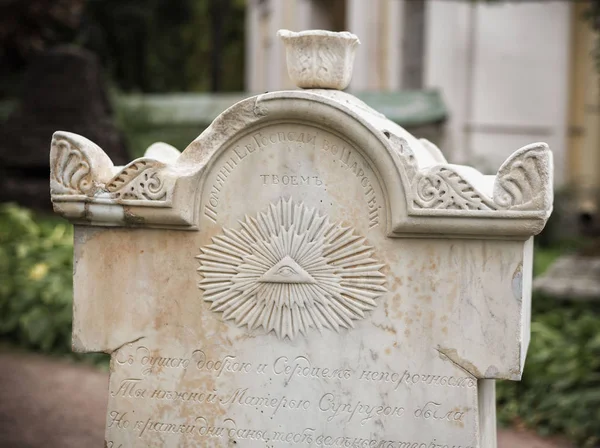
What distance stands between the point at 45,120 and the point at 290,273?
7879mm

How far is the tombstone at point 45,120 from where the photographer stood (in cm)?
1052

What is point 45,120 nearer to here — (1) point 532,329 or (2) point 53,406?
(2) point 53,406

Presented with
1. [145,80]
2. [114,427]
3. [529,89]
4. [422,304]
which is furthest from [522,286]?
[145,80]

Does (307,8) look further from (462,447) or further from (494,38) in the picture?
(462,447)

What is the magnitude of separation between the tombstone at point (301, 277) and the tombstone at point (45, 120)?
6.93 metres

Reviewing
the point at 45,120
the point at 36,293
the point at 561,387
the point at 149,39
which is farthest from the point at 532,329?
the point at 149,39

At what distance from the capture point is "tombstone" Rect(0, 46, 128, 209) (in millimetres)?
10516

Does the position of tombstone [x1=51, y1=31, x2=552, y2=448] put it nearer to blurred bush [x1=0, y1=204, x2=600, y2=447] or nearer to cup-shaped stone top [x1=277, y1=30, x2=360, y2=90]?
cup-shaped stone top [x1=277, y1=30, x2=360, y2=90]

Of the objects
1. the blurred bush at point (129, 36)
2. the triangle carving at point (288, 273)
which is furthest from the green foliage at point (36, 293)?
the triangle carving at point (288, 273)

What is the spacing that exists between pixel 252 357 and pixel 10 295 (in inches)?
184

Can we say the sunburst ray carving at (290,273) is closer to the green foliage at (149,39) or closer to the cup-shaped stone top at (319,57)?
the cup-shaped stone top at (319,57)

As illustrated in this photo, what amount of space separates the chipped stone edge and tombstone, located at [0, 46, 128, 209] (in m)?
6.88

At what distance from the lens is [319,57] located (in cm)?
377

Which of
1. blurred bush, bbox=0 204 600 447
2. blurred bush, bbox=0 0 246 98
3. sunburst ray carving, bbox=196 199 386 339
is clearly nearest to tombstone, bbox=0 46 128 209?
blurred bush, bbox=0 0 246 98
